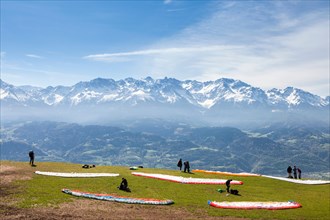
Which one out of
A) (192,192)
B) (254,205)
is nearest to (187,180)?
(192,192)

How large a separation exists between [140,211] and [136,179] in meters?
23.0

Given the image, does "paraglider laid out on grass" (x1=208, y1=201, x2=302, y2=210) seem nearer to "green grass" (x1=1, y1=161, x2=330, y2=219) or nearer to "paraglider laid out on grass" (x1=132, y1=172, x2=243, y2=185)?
"green grass" (x1=1, y1=161, x2=330, y2=219)

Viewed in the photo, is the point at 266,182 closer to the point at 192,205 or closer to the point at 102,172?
the point at 192,205

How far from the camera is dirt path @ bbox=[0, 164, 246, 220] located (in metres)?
41.4

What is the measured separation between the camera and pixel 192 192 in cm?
6162

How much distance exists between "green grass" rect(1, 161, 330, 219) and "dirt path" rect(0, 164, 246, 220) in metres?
1.72

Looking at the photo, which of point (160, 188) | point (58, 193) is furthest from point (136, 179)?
point (58, 193)

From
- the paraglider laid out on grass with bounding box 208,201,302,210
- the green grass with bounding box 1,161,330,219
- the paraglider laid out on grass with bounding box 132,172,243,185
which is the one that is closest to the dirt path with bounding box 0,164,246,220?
the green grass with bounding box 1,161,330,219

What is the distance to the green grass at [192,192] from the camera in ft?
163

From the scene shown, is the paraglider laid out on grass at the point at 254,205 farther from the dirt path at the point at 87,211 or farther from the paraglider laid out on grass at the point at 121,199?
the paraglider laid out on grass at the point at 121,199

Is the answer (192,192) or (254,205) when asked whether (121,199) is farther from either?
(254,205)

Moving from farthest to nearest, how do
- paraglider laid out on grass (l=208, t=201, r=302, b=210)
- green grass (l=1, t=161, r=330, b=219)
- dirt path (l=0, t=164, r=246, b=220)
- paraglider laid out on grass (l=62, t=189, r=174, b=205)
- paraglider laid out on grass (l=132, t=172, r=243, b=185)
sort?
paraglider laid out on grass (l=132, t=172, r=243, b=185) → paraglider laid out on grass (l=208, t=201, r=302, b=210) → paraglider laid out on grass (l=62, t=189, r=174, b=205) → green grass (l=1, t=161, r=330, b=219) → dirt path (l=0, t=164, r=246, b=220)

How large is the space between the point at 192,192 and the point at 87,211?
22.8 m

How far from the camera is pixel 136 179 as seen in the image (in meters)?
70.2
